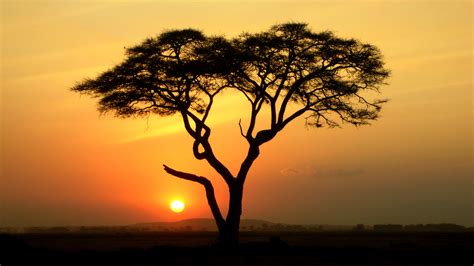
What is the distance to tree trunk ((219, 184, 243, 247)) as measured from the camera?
114ft

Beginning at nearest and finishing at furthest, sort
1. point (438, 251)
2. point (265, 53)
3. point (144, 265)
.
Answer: point (144, 265), point (438, 251), point (265, 53)

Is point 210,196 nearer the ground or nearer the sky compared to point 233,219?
nearer the sky

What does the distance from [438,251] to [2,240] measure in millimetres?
19396

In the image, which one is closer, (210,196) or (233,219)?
(233,219)

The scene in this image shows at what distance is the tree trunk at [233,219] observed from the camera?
34719 mm

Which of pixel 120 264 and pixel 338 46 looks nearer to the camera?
pixel 120 264

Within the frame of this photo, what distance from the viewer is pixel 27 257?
2764cm

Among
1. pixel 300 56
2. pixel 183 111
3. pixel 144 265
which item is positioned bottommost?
pixel 144 265

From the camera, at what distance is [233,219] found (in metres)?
34.8

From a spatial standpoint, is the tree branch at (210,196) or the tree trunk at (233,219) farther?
the tree branch at (210,196)

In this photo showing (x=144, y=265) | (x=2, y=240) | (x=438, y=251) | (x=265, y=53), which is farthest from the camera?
(x=265, y=53)

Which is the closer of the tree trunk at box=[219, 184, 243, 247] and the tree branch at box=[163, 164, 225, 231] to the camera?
the tree trunk at box=[219, 184, 243, 247]

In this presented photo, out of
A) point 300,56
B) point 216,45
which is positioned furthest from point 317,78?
point 216,45

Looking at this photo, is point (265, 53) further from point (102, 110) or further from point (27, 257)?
point (27, 257)
